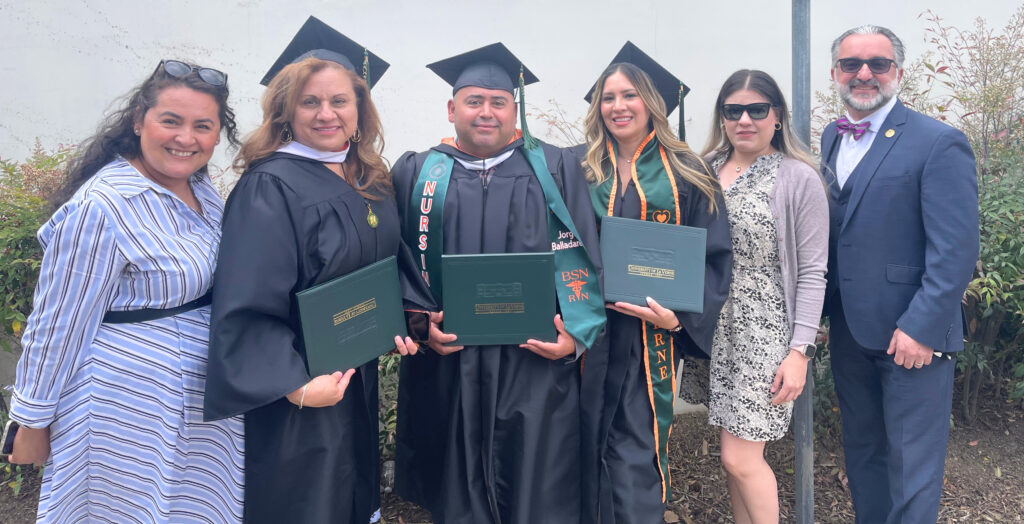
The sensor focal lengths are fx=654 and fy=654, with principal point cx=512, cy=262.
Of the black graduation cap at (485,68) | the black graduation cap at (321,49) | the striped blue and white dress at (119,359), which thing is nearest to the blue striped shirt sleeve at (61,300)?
the striped blue and white dress at (119,359)

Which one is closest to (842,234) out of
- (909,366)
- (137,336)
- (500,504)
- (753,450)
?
(909,366)

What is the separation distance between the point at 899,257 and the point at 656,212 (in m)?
0.94

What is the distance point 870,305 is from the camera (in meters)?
2.58

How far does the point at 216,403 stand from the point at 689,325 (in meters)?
1.72

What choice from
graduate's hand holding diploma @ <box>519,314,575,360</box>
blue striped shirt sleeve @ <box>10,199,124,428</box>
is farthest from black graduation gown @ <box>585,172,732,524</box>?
blue striped shirt sleeve @ <box>10,199,124,428</box>

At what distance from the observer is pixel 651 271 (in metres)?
2.53

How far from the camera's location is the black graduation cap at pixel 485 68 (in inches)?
105

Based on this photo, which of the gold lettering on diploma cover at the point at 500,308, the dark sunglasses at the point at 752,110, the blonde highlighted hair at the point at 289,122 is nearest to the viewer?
the blonde highlighted hair at the point at 289,122

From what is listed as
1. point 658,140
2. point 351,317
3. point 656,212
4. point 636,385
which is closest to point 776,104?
point 658,140

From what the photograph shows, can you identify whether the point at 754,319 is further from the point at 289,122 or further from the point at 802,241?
the point at 289,122

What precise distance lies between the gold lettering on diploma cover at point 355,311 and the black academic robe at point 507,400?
0.44 meters

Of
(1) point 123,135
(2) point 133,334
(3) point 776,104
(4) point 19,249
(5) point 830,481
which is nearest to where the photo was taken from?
(2) point 133,334

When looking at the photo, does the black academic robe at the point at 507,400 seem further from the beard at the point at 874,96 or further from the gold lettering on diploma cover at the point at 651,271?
the beard at the point at 874,96

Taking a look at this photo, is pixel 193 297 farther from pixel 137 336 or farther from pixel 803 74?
pixel 803 74
